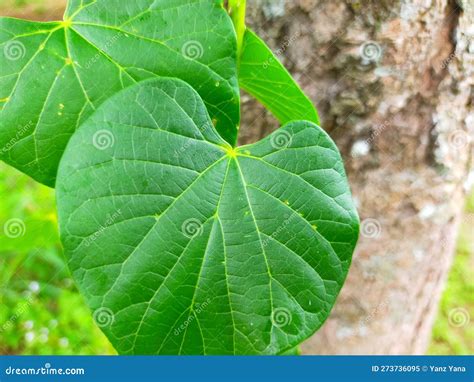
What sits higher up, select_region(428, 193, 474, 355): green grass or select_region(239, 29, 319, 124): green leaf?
select_region(239, 29, 319, 124): green leaf

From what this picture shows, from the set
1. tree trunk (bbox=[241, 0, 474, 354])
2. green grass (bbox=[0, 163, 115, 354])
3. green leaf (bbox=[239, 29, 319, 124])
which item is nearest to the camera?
green leaf (bbox=[239, 29, 319, 124])

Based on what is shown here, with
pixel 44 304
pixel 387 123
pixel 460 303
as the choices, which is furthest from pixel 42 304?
pixel 460 303

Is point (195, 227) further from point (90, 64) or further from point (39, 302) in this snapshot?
point (39, 302)

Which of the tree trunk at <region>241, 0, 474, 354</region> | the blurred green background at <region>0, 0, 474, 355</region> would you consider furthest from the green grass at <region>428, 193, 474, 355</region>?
the tree trunk at <region>241, 0, 474, 354</region>

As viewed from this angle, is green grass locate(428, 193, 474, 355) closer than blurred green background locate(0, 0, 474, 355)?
No

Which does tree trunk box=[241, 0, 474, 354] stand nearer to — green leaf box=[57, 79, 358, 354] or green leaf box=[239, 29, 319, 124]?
green leaf box=[239, 29, 319, 124]

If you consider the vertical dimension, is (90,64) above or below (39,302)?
above

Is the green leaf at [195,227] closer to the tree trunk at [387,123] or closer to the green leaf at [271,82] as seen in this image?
the green leaf at [271,82]

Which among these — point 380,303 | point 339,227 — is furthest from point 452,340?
point 339,227
